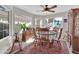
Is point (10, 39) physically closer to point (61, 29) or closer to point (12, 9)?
point (12, 9)

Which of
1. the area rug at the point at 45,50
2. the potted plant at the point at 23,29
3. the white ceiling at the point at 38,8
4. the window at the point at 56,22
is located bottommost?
the area rug at the point at 45,50

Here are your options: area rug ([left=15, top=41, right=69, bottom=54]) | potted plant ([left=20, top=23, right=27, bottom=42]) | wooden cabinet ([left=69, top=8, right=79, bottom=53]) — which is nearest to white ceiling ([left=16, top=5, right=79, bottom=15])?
wooden cabinet ([left=69, top=8, right=79, bottom=53])

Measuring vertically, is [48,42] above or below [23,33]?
below

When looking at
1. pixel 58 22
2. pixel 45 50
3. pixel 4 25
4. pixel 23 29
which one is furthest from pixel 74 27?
pixel 4 25

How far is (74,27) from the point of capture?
2.72 meters

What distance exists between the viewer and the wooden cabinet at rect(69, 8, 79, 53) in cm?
262

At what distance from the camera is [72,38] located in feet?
8.77

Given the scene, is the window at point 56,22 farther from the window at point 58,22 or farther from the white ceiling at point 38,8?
the white ceiling at point 38,8

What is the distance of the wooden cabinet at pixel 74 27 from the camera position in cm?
262

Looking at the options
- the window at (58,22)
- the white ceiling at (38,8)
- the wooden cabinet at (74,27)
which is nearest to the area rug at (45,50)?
the wooden cabinet at (74,27)

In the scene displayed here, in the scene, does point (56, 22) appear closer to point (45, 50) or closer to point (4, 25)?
point (45, 50)
